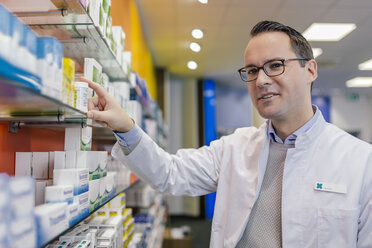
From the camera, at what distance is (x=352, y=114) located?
1068cm

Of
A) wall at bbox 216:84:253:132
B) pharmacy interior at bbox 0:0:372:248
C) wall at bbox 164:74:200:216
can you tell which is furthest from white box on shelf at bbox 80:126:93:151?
wall at bbox 216:84:253:132

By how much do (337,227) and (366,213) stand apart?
0.48ft

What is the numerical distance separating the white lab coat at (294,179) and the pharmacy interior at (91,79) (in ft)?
1.16

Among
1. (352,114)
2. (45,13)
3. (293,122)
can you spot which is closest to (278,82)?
(293,122)

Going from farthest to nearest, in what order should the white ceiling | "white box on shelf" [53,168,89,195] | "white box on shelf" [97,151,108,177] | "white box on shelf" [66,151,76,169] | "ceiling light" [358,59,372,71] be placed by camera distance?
1. "ceiling light" [358,59,372,71]
2. the white ceiling
3. "white box on shelf" [97,151,108,177]
4. "white box on shelf" [66,151,76,169]
5. "white box on shelf" [53,168,89,195]

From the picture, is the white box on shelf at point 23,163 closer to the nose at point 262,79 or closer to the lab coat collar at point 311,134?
the nose at point 262,79

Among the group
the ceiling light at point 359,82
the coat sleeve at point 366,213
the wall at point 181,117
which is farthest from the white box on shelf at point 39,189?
the ceiling light at point 359,82

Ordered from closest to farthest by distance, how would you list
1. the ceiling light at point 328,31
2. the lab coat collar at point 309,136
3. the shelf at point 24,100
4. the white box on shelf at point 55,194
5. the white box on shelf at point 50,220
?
the shelf at point 24,100 < the white box on shelf at point 50,220 < the white box on shelf at point 55,194 < the lab coat collar at point 309,136 < the ceiling light at point 328,31

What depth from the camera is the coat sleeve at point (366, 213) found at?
51.8 inches

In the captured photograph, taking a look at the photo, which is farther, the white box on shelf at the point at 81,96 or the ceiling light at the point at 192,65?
the ceiling light at the point at 192,65

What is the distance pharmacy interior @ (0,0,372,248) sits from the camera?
0.73m

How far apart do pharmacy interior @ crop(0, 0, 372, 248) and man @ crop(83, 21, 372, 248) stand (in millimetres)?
265

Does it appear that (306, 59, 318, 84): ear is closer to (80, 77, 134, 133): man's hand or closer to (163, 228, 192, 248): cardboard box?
(80, 77, 134, 133): man's hand

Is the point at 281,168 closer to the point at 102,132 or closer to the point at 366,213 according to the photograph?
the point at 366,213
